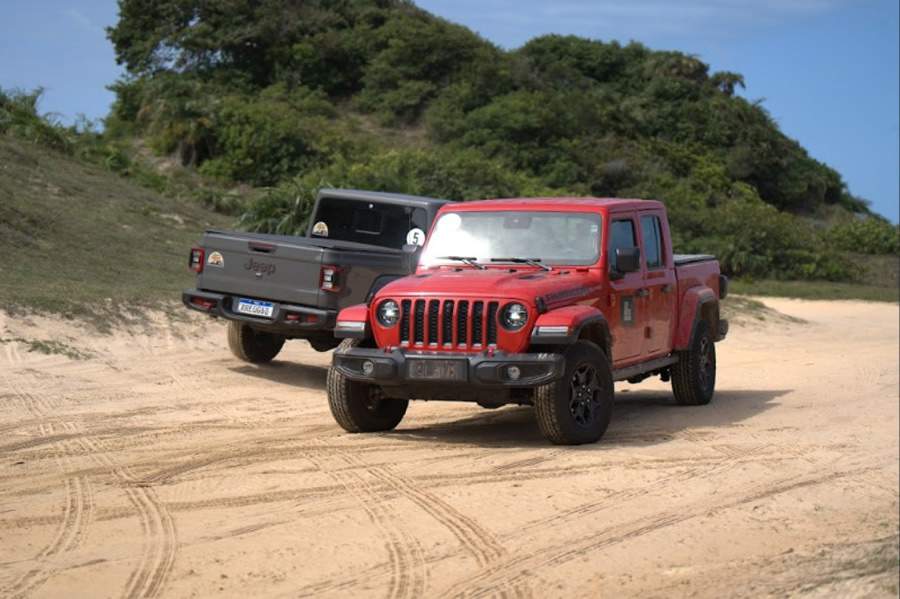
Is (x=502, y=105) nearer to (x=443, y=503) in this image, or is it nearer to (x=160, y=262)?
(x=160, y=262)

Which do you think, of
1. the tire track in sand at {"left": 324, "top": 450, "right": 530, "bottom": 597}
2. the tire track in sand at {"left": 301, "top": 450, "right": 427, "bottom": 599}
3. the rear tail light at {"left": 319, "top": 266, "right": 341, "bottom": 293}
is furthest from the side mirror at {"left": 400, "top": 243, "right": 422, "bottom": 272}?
the tire track in sand at {"left": 301, "top": 450, "right": 427, "bottom": 599}

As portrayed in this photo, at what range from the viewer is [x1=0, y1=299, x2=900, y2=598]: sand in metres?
6.34

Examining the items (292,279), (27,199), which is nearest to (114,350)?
(292,279)

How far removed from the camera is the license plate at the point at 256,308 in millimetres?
13047

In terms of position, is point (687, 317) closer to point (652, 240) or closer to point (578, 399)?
point (652, 240)

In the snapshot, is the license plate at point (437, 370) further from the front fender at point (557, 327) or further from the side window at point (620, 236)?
the side window at point (620, 236)

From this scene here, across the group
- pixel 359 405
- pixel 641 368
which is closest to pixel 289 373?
pixel 359 405

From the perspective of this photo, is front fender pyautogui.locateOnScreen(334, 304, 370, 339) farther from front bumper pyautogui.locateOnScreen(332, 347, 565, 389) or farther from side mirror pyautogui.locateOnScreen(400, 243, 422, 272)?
side mirror pyautogui.locateOnScreen(400, 243, 422, 272)

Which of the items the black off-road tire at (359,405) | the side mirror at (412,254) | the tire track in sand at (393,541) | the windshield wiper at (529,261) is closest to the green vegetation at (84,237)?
the side mirror at (412,254)

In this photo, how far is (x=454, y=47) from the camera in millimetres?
44281

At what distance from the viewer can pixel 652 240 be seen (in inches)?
460

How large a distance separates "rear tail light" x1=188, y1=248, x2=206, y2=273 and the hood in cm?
385

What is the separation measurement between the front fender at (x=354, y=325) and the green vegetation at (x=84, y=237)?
5.51 metres

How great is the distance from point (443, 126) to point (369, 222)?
25764 millimetres
